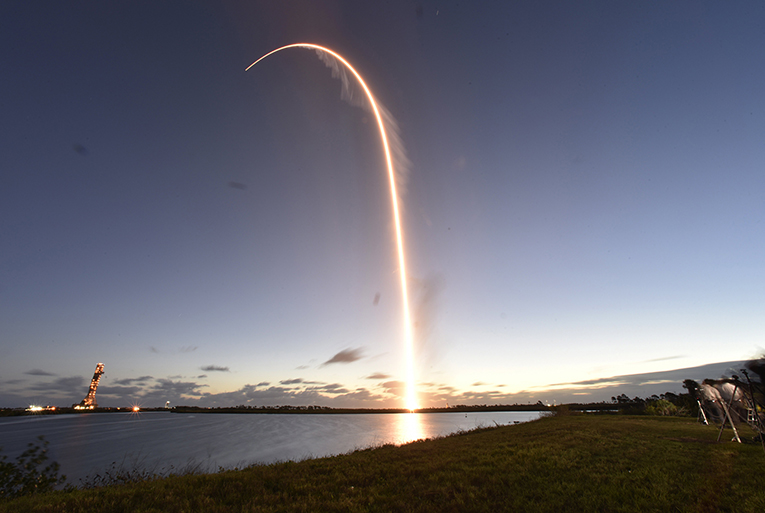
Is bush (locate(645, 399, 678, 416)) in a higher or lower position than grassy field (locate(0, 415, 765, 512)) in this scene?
lower

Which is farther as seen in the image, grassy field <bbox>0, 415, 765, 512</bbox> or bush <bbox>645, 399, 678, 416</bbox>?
bush <bbox>645, 399, 678, 416</bbox>

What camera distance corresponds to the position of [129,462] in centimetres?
4203

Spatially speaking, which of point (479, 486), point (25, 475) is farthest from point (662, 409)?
point (25, 475)

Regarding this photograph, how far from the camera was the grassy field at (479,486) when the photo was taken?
33.9 feet

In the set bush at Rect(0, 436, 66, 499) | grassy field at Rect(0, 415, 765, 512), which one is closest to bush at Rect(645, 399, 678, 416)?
grassy field at Rect(0, 415, 765, 512)

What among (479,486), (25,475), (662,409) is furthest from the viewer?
(662,409)

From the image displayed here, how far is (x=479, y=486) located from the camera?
41.7ft

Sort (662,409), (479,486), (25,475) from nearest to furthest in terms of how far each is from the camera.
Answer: (479,486), (25,475), (662,409)

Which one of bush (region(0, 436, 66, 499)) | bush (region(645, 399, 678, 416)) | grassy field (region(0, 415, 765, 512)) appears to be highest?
bush (region(0, 436, 66, 499))

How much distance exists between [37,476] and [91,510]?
10490 millimetres

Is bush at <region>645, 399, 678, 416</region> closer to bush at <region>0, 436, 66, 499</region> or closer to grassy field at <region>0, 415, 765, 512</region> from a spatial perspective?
grassy field at <region>0, 415, 765, 512</region>

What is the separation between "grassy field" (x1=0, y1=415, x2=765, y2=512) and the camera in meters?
10.3

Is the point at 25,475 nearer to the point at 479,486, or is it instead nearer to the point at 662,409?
Answer: the point at 479,486

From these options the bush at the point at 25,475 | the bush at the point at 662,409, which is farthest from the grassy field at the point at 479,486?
the bush at the point at 662,409
